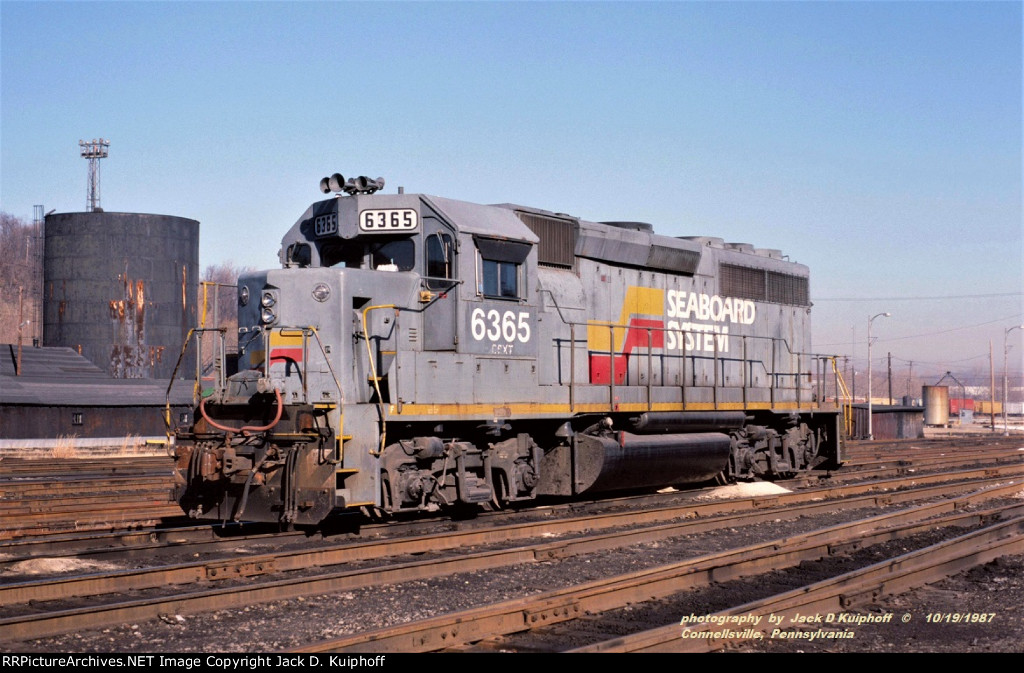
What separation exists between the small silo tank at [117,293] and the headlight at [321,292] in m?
31.2

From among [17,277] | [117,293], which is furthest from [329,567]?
[17,277]

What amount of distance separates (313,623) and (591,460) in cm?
675

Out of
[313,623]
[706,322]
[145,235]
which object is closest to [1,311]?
[145,235]

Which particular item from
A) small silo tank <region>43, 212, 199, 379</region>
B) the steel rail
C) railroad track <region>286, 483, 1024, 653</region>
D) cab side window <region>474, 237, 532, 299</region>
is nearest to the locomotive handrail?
cab side window <region>474, 237, 532, 299</region>

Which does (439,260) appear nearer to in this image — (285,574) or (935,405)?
(285,574)

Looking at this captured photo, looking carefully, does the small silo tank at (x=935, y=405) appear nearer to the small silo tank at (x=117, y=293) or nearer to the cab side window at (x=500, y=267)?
the small silo tank at (x=117, y=293)

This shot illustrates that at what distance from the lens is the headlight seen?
35.4ft

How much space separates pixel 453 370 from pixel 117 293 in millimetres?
32254

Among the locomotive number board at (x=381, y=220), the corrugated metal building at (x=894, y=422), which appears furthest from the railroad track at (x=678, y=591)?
the corrugated metal building at (x=894, y=422)

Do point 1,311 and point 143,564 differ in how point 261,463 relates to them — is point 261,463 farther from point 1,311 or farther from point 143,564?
point 1,311

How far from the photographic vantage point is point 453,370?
37.7 ft

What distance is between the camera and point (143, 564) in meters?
9.34

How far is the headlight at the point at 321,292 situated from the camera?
1080 centimetres

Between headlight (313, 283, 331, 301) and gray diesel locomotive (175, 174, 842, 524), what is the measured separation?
0.08 ft
